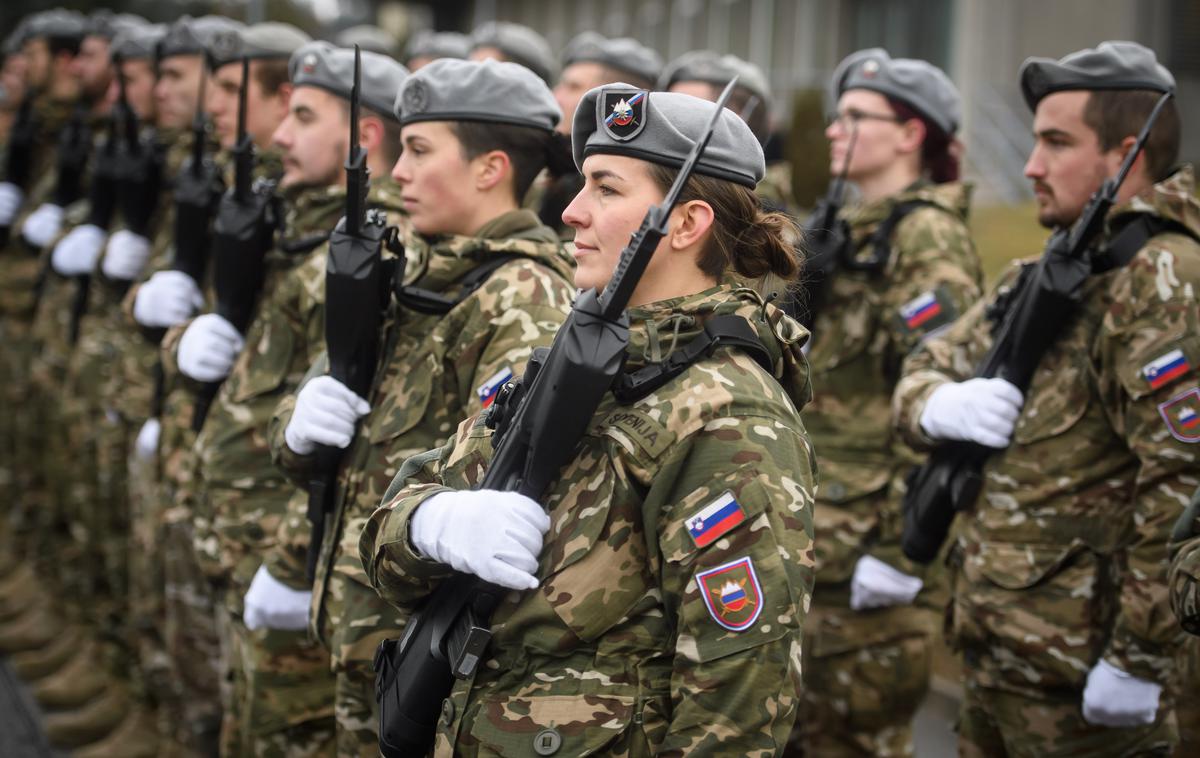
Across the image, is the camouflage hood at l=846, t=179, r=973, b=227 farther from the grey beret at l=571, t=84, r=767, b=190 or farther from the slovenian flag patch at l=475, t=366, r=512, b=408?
the grey beret at l=571, t=84, r=767, b=190

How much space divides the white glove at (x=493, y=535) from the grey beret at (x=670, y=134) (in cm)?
66

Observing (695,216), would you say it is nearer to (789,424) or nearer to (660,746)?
(789,424)

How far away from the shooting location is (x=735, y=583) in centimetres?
222

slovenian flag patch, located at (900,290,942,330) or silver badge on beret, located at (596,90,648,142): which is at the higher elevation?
silver badge on beret, located at (596,90,648,142)

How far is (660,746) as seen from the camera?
2.29m

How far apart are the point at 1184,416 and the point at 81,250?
5431 mm

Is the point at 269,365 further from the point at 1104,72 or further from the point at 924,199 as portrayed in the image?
the point at 1104,72

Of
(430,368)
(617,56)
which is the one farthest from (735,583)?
(617,56)

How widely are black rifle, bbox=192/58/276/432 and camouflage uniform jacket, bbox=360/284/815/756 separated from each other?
6.46 feet

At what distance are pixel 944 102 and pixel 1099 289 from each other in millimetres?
1607

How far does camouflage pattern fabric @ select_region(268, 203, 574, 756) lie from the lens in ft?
10.4

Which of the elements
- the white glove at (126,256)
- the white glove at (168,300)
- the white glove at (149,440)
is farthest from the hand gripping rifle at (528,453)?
the white glove at (126,256)

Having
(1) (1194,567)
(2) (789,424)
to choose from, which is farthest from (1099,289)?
(2) (789,424)

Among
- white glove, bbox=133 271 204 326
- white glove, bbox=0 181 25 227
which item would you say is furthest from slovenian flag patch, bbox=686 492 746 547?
white glove, bbox=0 181 25 227
